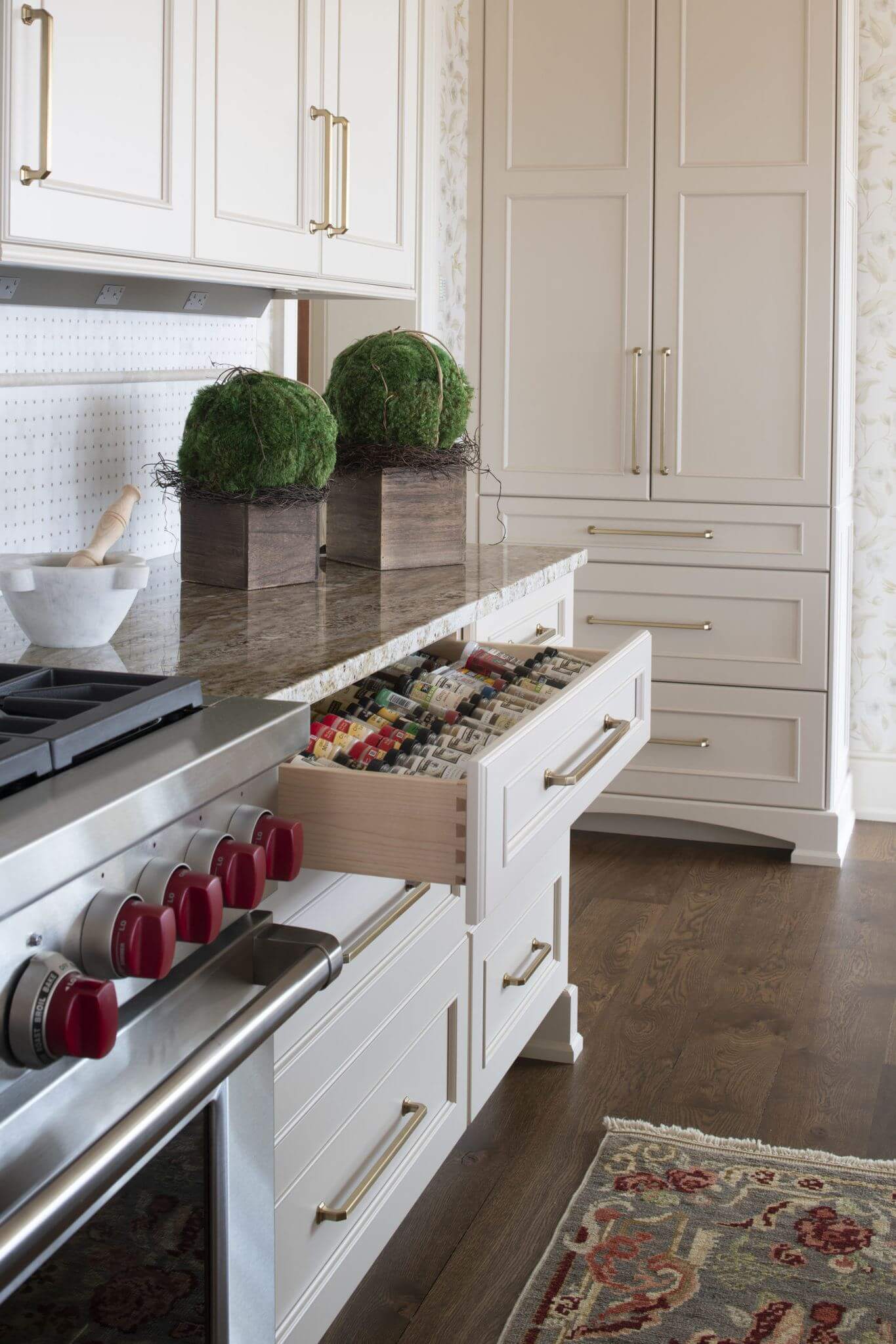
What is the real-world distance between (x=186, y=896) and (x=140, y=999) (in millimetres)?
91

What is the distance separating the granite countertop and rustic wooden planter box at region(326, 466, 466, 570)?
3 cm

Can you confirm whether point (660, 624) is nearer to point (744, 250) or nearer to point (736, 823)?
point (736, 823)

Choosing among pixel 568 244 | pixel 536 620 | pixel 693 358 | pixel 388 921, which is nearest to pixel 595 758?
pixel 388 921

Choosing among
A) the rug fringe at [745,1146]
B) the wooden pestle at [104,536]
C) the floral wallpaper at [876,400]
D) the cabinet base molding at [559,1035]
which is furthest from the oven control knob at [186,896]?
the floral wallpaper at [876,400]

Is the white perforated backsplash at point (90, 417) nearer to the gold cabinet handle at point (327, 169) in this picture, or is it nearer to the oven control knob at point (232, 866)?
the gold cabinet handle at point (327, 169)

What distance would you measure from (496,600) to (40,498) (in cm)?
61

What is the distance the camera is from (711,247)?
3.44 m

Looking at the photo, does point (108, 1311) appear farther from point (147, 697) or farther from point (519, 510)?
point (519, 510)

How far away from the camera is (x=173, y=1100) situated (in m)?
0.88

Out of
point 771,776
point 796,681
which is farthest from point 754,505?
point 771,776

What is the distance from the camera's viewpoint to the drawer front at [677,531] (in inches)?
136

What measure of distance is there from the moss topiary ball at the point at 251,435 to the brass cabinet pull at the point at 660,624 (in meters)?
1.90

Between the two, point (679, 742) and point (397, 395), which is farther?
point (679, 742)

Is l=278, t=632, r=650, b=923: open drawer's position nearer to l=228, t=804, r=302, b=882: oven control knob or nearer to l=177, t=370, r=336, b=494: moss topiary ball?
l=228, t=804, r=302, b=882: oven control knob
